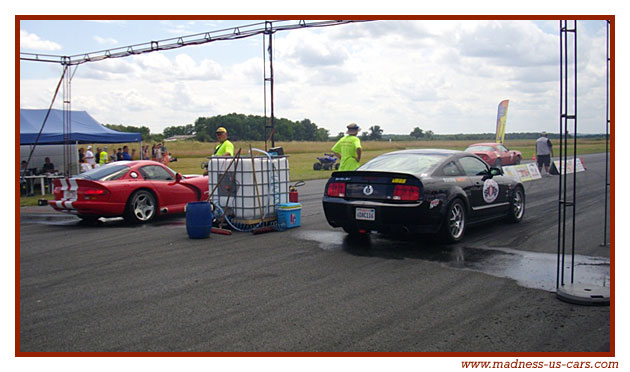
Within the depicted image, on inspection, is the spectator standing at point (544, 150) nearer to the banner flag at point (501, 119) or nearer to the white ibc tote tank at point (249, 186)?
the banner flag at point (501, 119)

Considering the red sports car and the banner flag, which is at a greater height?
the banner flag

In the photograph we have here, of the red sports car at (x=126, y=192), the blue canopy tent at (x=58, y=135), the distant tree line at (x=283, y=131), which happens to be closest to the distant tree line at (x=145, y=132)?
the distant tree line at (x=283, y=131)

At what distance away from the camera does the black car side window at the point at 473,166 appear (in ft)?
29.6

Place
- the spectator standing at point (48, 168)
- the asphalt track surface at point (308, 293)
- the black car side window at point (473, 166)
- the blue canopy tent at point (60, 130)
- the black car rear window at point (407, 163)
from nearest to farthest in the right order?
the asphalt track surface at point (308, 293) < the black car rear window at point (407, 163) < the black car side window at point (473, 166) < the blue canopy tent at point (60, 130) < the spectator standing at point (48, 168)

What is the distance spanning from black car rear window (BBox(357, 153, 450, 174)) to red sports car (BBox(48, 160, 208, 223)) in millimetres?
4948

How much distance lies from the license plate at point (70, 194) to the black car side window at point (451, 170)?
7.16 metres

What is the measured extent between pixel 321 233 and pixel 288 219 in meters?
0.77

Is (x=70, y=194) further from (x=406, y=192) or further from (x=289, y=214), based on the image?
(x=406, y=192)

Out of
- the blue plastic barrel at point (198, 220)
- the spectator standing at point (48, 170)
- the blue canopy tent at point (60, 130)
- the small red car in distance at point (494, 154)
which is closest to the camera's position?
the blue plastic barrel at point (198, 220)

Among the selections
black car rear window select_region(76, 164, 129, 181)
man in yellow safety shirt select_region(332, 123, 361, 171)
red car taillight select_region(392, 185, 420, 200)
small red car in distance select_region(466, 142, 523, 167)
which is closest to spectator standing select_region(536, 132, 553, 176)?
small red car in distance select_region(466, 142, 523, 167)

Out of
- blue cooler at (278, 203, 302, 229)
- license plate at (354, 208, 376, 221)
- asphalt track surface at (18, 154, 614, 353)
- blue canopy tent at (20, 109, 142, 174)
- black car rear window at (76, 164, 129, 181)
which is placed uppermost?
blue canopy tent at (20, 109, 142, 174)

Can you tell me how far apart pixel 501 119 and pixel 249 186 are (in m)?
22.9

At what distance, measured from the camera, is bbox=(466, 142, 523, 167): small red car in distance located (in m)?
25.2

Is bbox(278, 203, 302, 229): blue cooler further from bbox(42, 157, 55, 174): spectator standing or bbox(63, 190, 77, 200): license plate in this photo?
bbox(42, 157, 55, 174): spectator standing
